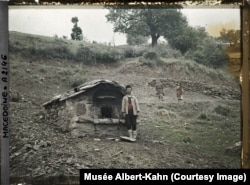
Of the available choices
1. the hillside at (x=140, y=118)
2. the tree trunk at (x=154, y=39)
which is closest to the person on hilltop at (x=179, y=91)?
the hillside at (x=140, y=118)

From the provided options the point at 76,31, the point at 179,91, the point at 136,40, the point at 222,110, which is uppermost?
the point at 76,31

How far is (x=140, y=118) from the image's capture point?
385 centimetres

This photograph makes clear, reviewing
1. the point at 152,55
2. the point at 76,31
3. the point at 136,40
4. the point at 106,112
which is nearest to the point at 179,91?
the point at 152,55

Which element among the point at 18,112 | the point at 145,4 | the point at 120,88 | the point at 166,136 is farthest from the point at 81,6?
the point at 166,136

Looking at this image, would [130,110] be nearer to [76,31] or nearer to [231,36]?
[76,31]

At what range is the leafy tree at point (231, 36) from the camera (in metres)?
3.75

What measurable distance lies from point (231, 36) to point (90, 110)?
1.72m

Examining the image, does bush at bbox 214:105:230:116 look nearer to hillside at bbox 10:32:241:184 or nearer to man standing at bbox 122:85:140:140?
hillside at bbox 10:32:241:184

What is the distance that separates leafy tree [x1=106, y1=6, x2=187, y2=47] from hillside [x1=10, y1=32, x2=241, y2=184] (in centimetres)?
31

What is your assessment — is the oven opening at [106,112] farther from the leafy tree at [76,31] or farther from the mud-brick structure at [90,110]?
the leafy tree at [76,31]

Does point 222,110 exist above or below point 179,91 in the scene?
below

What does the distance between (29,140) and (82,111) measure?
65 centimetres

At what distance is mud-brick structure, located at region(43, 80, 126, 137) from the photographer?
383 centimetres

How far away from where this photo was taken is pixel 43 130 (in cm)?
381
